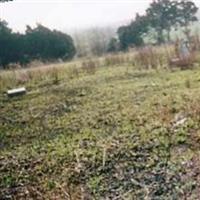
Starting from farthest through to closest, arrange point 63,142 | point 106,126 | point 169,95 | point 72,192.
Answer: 1. point 169,95
2. point 106,126
3. point 63,142
4. point 72,192

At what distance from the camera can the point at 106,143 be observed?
529 cm

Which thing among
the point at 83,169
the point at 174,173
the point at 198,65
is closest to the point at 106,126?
the point at 83,169

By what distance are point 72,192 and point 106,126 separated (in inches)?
87.0

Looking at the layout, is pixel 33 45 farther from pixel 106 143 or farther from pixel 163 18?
pixel 106 143

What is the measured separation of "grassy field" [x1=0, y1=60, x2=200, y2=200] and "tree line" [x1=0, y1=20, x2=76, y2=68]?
36.6 feet

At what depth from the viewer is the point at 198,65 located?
36.8ft

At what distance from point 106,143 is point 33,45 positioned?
53.2 ft

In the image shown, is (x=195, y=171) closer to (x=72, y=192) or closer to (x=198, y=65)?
(x=72, y=192)

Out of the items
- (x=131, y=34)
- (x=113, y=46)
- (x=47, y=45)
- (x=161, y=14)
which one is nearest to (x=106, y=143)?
(x=47, y=45)

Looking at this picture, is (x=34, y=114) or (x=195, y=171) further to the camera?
(x=34, y=114)

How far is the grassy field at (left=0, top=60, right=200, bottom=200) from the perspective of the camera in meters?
4.07

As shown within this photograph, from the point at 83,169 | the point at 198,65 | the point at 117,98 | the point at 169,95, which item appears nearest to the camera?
the point at 83,169

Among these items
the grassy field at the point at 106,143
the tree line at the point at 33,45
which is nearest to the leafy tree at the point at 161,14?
the tree line at the point at 33,45

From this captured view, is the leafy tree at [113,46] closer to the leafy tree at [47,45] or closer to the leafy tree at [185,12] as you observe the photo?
the leafy tree at [47,45]
